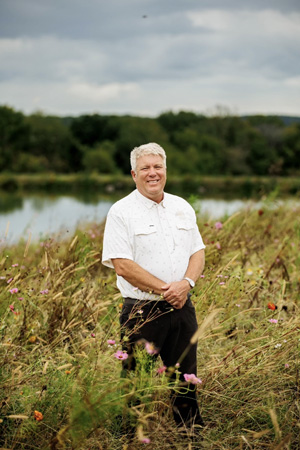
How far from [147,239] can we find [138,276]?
0.74 feet

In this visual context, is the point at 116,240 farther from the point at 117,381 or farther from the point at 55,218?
the point at 55,218

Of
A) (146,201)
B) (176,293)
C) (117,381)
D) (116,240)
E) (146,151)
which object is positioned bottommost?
(117,381)

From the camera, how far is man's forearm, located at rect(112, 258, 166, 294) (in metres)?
2.72

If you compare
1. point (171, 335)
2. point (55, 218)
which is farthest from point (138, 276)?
point (55, 218)

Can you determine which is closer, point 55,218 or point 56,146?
point 55,218

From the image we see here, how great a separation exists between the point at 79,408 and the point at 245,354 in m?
1.60

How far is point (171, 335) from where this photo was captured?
2.85 metres

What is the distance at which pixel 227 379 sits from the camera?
3.13m

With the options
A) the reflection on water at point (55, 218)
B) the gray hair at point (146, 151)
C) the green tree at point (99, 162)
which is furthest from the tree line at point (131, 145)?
the gray hair at point (146, 151)

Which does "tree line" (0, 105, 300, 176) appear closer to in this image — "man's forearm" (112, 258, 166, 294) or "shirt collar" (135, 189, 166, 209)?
"shirt collar" (135, 189, 166, 209)

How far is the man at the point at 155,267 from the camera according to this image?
274cm

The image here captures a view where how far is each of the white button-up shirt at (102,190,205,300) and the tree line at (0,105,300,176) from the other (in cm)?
5804

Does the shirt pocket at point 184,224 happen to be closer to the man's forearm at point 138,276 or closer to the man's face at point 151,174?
the man's face at point 151,174

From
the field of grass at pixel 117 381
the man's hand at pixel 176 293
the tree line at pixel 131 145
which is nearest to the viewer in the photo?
the field of grass at pixel 117 381
